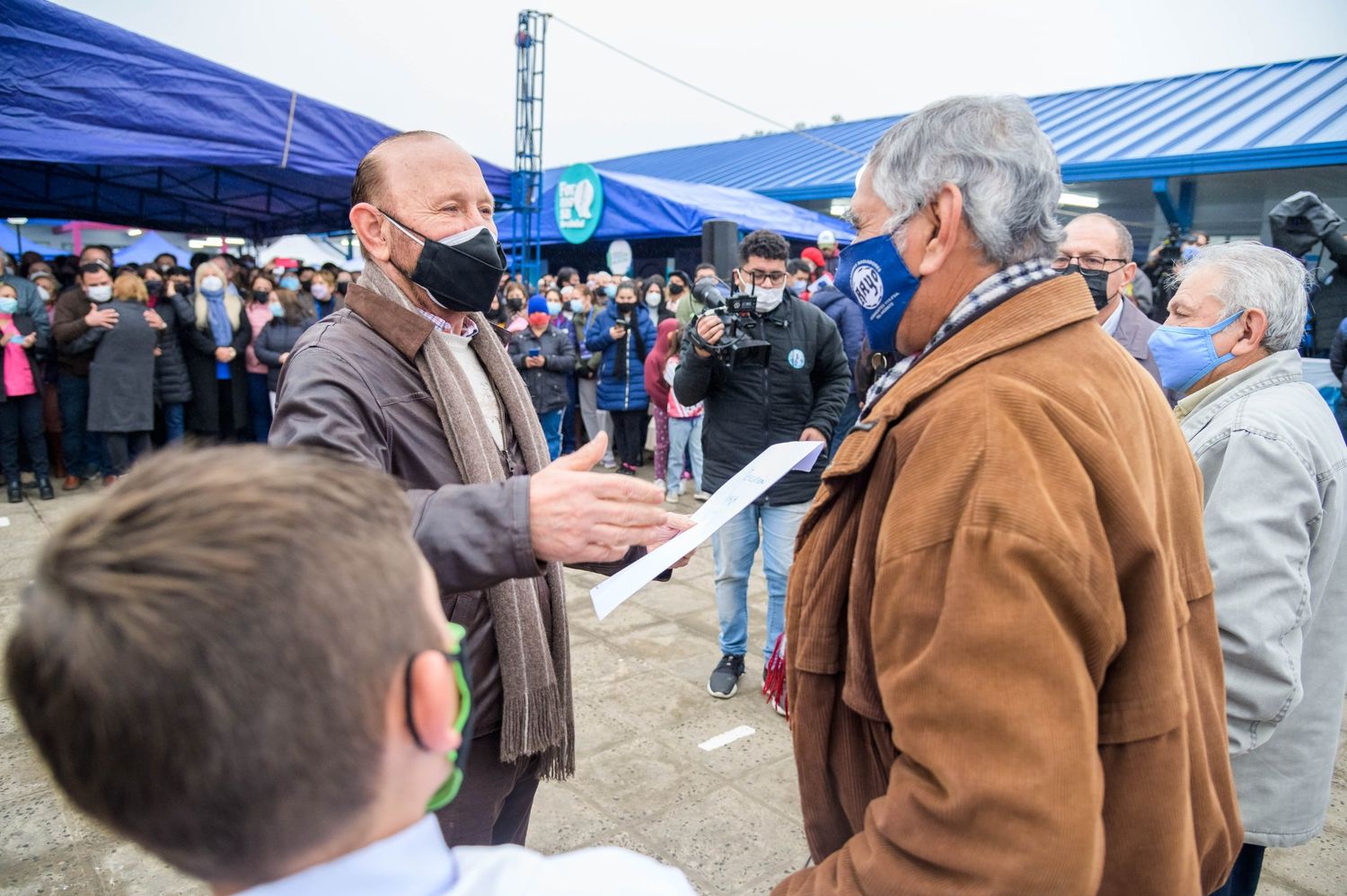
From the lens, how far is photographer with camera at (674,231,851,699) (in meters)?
4.02

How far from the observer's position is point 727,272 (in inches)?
204

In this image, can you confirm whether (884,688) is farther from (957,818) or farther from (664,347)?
(664,347)

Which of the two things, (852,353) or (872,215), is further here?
(852,353)

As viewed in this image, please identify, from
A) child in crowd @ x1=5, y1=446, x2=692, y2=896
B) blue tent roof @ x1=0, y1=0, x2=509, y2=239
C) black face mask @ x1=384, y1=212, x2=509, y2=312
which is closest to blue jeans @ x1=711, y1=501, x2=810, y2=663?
black face mask @ x1=384, y1=212, x2=509, y2=312

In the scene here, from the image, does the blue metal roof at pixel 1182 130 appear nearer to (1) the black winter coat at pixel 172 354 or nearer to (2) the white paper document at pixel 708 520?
(1) the black winter coat at pixel 172 354

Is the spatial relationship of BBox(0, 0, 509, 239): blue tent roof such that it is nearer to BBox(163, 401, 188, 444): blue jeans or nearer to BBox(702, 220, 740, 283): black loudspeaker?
BBox(163, 401, 188, 444): blue jeans

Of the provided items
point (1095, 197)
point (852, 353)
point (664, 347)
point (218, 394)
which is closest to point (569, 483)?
point (852, 353)

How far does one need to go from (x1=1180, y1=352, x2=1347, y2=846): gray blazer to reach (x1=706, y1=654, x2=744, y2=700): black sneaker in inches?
90.0

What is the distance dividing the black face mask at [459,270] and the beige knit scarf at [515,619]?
0.07m

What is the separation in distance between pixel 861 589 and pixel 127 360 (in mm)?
8055

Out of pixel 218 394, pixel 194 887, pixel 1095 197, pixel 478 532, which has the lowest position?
pixel 194 887

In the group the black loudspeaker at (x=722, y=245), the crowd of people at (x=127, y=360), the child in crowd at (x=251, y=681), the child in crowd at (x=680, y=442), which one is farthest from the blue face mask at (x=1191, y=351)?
the crowd of people at (x=127, y=360)

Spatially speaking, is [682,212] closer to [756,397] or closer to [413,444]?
[756,397]

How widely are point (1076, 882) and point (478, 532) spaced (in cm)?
95
